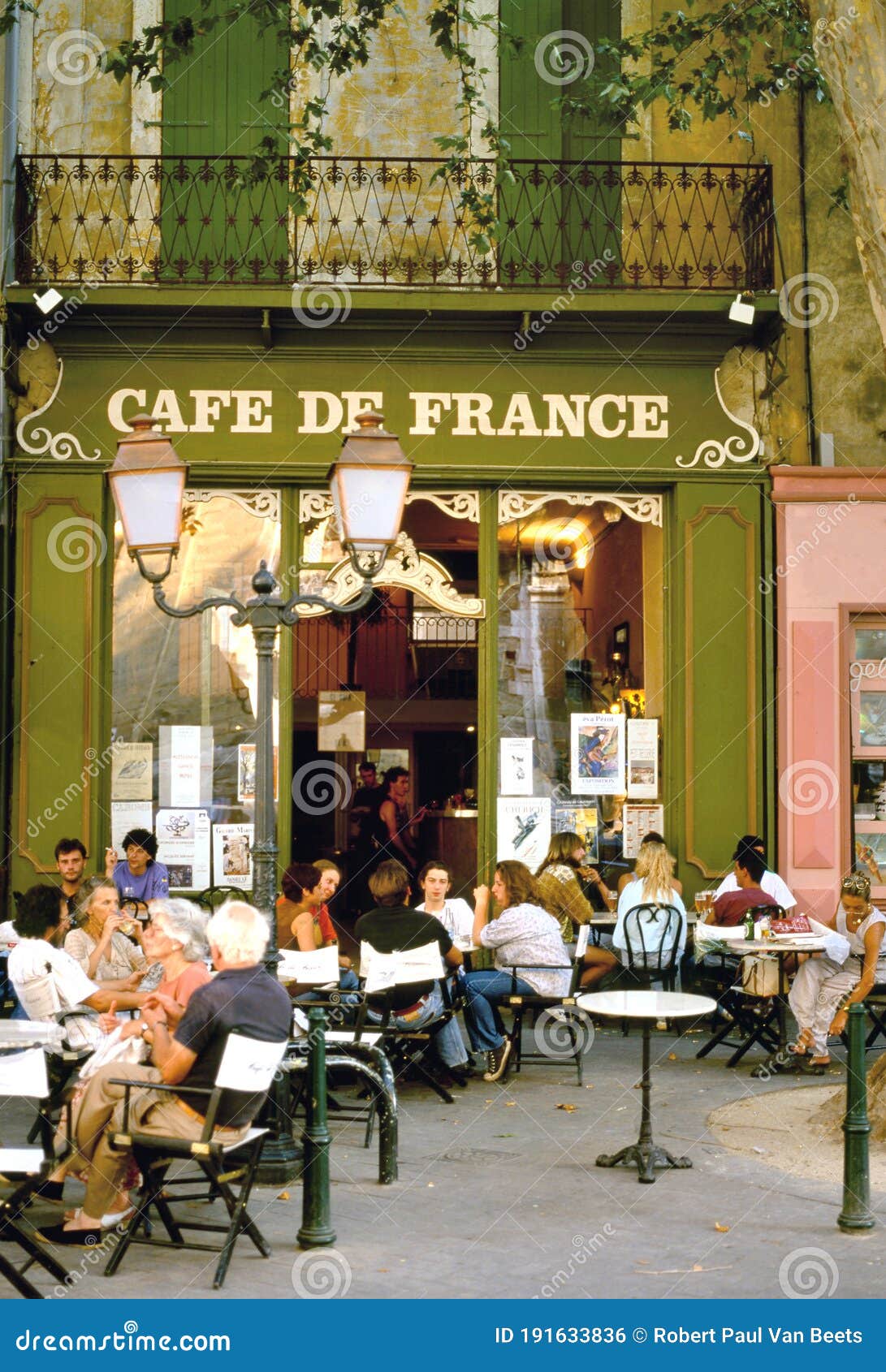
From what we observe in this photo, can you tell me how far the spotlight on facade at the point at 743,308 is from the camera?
41.5 ft

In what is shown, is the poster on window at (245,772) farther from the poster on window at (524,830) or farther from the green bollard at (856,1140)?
the green bollard at (856,1140)

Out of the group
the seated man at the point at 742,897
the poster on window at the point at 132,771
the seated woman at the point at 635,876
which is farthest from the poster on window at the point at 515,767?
the poster on window at the point at 132,771

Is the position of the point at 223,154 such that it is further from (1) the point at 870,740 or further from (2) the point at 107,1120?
(2) the point at 107,1120

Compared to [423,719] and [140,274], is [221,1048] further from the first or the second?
[423,719]

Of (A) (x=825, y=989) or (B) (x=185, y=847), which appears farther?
(B) (x=185, y=847)

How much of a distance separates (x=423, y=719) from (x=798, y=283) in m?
5.92

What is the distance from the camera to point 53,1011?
775 centimetres

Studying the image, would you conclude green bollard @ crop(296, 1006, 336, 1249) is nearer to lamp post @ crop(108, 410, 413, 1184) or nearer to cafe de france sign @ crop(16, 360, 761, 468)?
lamp post @ crop(108, 410, 413, 1184)

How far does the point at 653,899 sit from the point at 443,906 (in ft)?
5.85

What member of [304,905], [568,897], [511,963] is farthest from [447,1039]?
[568,897]

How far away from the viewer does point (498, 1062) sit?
10148 mm

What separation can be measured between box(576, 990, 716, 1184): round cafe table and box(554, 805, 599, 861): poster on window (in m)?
5.04

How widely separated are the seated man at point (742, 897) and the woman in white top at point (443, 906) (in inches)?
67.8

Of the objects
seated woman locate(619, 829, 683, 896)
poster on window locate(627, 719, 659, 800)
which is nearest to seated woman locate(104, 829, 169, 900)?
seated woman locate(619, 829, 683, 896)
